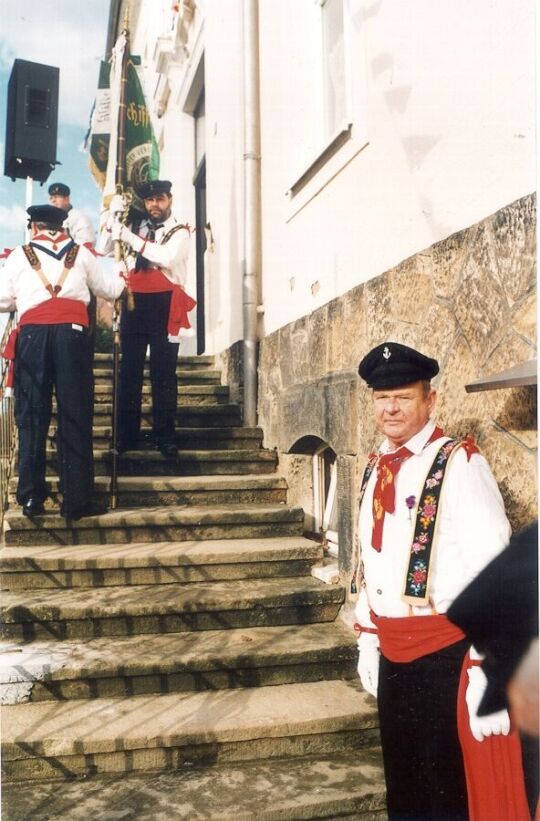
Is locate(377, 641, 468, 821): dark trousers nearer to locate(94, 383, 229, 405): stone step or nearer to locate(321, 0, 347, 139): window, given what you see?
locate(321, 0, 347, 139): window

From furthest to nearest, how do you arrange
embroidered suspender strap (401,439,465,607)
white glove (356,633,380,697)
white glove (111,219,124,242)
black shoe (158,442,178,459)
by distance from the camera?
black shoe (158,442,178,459)
white glove (111,219,124,242)
white glove (356,633,380,697)
embroidered suspender strap (401,439,465,607)

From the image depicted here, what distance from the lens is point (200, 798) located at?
292cm

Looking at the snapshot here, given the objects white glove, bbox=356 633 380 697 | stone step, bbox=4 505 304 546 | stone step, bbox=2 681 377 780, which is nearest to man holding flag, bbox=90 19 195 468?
stone step, bbox=4 505 304 546

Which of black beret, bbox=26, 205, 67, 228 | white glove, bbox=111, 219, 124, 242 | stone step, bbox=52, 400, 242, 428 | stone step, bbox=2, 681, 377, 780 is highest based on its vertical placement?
white glove, bbox=111, 219, 124, 242

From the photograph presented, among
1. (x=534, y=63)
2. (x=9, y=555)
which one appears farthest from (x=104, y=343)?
(x=534, y=63)

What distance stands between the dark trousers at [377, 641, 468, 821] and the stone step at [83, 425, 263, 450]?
355 cm

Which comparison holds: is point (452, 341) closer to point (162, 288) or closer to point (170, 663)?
point (170, 663)

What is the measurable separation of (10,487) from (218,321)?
10.0 ft

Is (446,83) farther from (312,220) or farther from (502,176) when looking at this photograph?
(312,220)

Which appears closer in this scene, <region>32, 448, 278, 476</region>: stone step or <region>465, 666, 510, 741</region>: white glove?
<region>465, 666, 510, 741</region>: white glove

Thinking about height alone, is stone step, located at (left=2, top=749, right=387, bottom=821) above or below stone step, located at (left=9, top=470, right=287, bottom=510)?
below

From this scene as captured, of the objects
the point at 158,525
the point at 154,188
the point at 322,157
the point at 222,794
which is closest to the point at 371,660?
the point at 222,794

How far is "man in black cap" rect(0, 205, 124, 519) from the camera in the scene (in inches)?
178

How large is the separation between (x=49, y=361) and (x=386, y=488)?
2.74 meters
